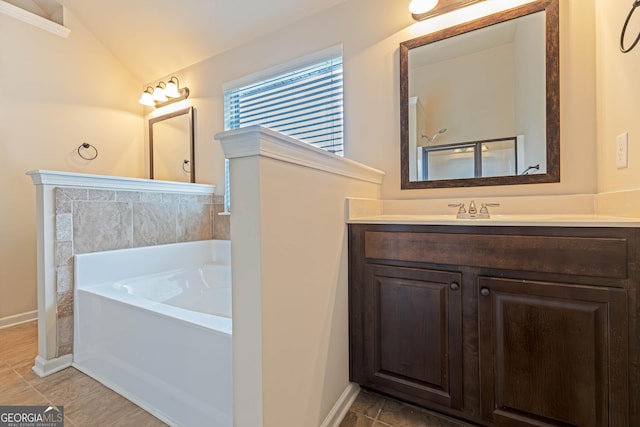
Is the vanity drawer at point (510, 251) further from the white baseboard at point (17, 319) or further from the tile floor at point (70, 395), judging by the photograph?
the white baseboard at point (17, 319)

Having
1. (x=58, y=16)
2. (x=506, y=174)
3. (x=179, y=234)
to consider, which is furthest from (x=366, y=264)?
(x=58, y=16)

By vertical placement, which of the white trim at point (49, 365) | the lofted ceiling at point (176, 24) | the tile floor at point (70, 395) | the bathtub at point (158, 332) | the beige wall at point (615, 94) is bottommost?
the tile floor at point (70, 395)

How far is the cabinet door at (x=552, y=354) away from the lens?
96 centimetres

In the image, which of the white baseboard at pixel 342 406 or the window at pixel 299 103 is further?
the window at pixel 299 103

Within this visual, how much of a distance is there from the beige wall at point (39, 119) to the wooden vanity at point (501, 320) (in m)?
2.87

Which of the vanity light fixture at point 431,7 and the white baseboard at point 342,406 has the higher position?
the vanity light fixture at point 431,7

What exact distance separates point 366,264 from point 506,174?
0.90m

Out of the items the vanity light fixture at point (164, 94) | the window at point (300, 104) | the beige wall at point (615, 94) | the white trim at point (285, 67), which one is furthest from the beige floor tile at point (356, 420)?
the vanity light fixture at point (164, 94)

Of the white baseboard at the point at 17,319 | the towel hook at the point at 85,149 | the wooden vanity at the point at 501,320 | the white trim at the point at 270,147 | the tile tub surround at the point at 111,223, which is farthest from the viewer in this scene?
the towel hook at the point at 85,149

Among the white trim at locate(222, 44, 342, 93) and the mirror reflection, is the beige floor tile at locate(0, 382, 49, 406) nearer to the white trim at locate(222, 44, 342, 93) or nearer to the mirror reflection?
the mirror reflection

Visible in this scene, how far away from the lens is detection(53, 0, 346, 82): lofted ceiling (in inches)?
85.7

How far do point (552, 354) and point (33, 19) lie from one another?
164 inches

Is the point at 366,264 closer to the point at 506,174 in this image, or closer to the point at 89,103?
the point at 506,174

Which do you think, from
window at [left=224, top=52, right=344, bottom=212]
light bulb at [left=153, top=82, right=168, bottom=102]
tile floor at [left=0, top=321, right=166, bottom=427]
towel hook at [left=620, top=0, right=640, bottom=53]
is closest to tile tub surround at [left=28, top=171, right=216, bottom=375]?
tile floor at [left=0, top=321, right=166, bottom=427]
